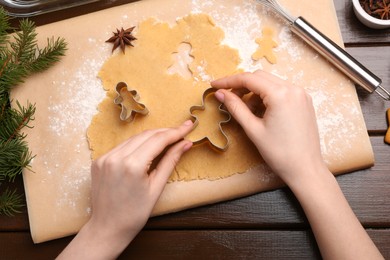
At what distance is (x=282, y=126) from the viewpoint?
840 mm

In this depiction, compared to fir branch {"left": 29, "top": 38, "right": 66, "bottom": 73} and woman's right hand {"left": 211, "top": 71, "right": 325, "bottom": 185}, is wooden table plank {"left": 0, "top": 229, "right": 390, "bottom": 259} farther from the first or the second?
fir branch {"left": 29, "top": 38, "right": 66, "bottom": 73}

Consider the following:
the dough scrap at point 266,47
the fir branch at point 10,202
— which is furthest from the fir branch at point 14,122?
the dough scrap at point 266,47

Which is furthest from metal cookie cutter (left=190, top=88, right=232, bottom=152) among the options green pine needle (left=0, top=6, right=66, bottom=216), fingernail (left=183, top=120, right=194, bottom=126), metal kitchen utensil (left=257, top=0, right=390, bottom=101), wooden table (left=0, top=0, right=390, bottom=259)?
green pine needle (left=0, top=6, right=66, bottom=216)

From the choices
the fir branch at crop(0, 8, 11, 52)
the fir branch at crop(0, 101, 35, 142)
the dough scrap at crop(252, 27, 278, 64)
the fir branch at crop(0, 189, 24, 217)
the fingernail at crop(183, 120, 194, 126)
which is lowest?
the fir branch at crop(0, 189, 24, 217)

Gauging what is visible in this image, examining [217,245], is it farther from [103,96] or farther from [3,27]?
[3,27]

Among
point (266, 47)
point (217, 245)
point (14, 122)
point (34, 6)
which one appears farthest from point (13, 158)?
point (266, 47)

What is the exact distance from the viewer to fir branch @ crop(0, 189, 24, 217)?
0.92m

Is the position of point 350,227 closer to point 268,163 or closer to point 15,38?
point 268,163

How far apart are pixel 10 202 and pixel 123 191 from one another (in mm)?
279

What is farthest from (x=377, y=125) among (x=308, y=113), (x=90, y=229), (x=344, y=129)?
(x=90, y=229)

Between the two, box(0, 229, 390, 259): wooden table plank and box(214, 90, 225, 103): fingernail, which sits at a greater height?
box(214, 90, 225, 103): fingernail

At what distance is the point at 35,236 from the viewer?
92 centimetres

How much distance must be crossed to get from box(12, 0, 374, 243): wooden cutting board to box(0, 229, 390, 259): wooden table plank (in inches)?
2.1

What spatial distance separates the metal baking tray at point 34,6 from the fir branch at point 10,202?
1.35ft
